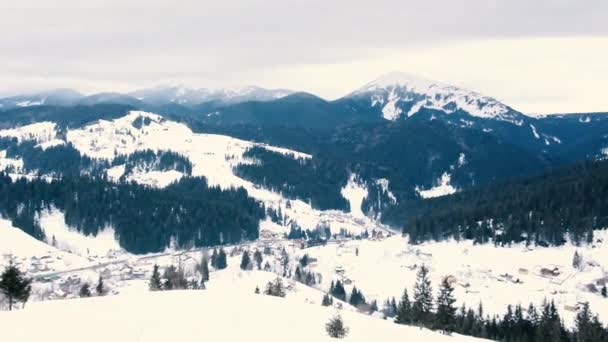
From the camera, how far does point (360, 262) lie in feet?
510

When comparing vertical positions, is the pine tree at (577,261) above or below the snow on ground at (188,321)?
below

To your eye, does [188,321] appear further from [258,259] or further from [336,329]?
[258,259]

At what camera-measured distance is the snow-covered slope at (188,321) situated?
29.9 meters

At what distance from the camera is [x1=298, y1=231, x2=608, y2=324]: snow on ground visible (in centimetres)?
11981

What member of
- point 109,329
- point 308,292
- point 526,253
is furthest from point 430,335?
point 526,253

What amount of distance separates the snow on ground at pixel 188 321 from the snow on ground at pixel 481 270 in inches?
3116

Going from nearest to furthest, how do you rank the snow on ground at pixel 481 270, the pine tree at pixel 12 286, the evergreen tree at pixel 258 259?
the pine tree at pixel 12 286, the snow on ground at pixel 481 270, the evergreen tree at pixel 258 259

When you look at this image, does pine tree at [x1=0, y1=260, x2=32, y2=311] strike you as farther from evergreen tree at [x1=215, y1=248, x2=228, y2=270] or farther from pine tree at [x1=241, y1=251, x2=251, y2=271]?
evergreen tree at [x1=215, y1=248, x2=228, y2=270]

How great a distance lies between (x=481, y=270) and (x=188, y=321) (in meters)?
116

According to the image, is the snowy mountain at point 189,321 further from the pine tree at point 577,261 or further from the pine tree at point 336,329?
the pine tree at point 577,261

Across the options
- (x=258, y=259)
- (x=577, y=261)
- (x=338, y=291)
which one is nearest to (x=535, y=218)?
(x=577, y=261)

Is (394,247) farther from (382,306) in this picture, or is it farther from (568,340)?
(568,340)

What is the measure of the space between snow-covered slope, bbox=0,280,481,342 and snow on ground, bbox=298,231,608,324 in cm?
7943

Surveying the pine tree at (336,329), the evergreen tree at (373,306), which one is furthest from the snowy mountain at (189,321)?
the evergreen tree at (373,306)
